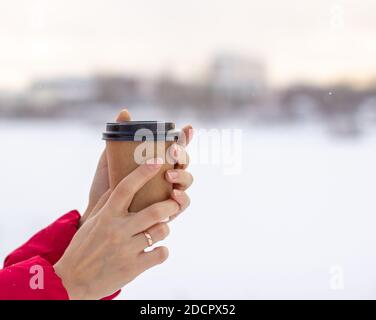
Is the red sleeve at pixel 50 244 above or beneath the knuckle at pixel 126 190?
beneath

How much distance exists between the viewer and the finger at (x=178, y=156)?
0.59 metres

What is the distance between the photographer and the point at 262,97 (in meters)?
3.93

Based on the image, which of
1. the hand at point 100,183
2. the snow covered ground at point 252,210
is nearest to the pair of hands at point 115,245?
the hand at point 100,183

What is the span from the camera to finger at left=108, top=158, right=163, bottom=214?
1.69ft

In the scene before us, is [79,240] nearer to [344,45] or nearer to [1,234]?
[1,234]

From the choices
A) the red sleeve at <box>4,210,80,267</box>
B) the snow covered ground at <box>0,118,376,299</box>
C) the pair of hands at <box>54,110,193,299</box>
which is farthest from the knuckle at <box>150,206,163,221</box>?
the snow covered ground at <box>0,118,376,299</box>

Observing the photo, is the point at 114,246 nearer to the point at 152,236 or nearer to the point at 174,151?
the point at 152,236

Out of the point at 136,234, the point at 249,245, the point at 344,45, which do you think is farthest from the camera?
the point at 344,45

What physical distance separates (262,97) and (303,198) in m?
1.50

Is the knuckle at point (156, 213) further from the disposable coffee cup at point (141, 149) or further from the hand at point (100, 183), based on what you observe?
the hand at point (100, 183)

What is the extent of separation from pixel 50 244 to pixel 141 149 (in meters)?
0.28

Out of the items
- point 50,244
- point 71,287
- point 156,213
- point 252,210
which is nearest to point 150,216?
point 156,213
